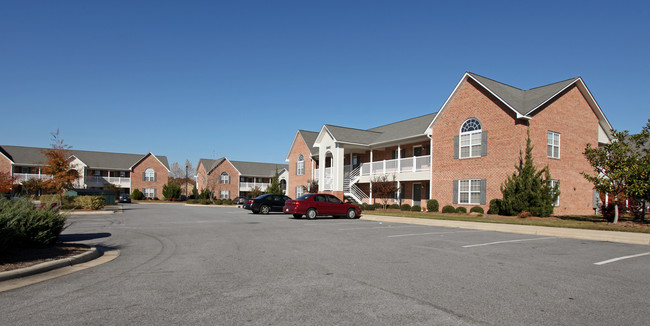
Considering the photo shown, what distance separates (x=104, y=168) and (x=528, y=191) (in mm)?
61809

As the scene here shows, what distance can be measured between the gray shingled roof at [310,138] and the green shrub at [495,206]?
20659mm

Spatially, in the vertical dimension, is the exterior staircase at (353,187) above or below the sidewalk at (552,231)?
above

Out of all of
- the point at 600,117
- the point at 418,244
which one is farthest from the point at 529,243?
the point at 600,117

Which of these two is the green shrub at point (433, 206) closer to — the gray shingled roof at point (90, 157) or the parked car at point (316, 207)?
the parked car at point (316, 207)

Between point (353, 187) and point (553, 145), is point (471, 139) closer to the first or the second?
point (553, 145)

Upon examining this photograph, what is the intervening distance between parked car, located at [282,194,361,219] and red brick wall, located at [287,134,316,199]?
716 inches

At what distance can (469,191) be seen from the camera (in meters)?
25.5

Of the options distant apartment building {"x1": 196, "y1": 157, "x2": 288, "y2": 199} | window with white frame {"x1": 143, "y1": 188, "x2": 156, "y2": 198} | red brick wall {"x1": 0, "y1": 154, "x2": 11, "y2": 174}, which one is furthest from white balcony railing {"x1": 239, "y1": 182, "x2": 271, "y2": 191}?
red brick wall {"x1": 0, "y1": 154, "x2": 11, "y2": 174}

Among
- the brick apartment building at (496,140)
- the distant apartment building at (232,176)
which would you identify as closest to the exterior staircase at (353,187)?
the brick apartment building at (496,140)

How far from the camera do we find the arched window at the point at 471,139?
25.2 metres

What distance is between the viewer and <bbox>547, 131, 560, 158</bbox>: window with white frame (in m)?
24.5

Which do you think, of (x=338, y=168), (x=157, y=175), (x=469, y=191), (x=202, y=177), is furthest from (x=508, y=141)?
(x=157, y=175)

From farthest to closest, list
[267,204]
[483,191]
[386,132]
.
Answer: [386,132] → [267,204] → [483,191]

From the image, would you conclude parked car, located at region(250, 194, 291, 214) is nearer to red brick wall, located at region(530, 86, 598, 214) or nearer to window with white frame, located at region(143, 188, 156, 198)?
red brick wall, located at region(530, 86, 598, 214)
